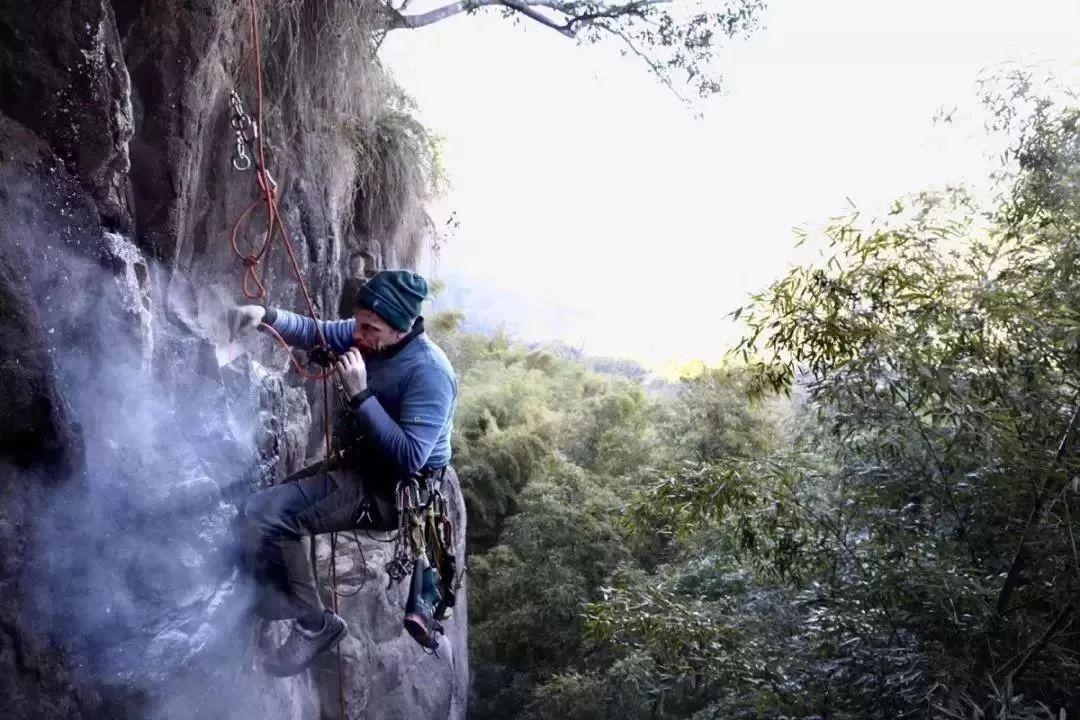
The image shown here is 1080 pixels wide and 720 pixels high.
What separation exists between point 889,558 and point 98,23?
12.5 feet

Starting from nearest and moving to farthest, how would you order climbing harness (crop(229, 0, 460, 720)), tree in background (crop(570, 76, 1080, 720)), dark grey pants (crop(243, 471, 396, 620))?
1. climbing harness (crop(229, 0, 460, 720))
2. dark grey pants (crop(243, 471, 396, 620))
3. tree in background (crop(570, 76, 1080, 720))

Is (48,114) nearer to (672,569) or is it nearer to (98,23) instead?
(98,23)

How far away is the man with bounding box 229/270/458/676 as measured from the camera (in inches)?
111

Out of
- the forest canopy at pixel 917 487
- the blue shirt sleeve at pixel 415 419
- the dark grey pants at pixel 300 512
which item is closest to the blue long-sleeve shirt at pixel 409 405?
the blue shirt sleeve at pixel 415 419

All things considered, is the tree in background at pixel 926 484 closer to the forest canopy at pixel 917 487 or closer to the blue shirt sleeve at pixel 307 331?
the forest canopy at pixel 917 487

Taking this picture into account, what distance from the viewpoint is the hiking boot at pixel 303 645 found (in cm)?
345

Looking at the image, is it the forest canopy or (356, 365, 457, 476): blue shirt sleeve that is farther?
the forest canopy

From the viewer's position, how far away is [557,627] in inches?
286

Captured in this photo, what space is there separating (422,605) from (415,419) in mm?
855

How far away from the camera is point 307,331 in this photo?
332 centimetres

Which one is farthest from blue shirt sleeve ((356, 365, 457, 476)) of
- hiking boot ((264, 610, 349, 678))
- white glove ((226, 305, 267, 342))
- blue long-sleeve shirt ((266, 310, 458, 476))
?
hiking boot ((264, 610, 349, 678))

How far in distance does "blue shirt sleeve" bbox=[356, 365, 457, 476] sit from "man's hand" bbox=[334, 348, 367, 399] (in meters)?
0.06

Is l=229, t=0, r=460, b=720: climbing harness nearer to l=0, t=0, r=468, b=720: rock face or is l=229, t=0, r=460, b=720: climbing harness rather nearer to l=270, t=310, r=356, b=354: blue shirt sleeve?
l=270, t=310, r=356, b=354: blue shirt sleeve

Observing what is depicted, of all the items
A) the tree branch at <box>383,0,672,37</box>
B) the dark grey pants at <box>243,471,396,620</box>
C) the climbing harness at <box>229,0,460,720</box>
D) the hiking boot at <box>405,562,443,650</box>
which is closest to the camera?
the climbing harness at <box>229,0,460,720</box>
